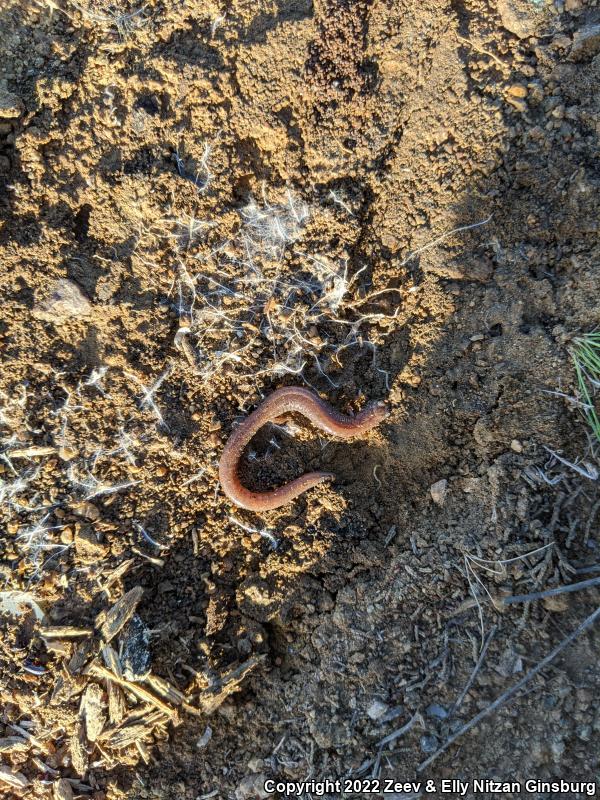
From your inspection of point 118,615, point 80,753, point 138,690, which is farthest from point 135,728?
point 118,615

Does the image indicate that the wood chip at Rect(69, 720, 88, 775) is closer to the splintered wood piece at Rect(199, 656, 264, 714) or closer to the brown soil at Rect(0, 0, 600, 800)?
Answer: the brown soil at Rect(0, 0, 600, 800)

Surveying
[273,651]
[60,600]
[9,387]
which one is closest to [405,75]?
[9,387]

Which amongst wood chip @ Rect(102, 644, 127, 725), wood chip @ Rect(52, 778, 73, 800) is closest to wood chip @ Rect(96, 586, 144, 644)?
wood chip @ Rect(102, 644, 127, 725)

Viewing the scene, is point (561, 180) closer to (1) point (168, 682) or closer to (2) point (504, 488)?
(2) point (504, 488)

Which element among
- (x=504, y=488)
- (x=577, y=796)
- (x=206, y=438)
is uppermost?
(x=504, y=488)

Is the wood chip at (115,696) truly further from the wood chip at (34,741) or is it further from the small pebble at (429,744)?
the small pebble at (429,744)

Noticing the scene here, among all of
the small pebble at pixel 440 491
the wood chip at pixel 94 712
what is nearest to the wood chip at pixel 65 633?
the wood chip at pixel 94 712
